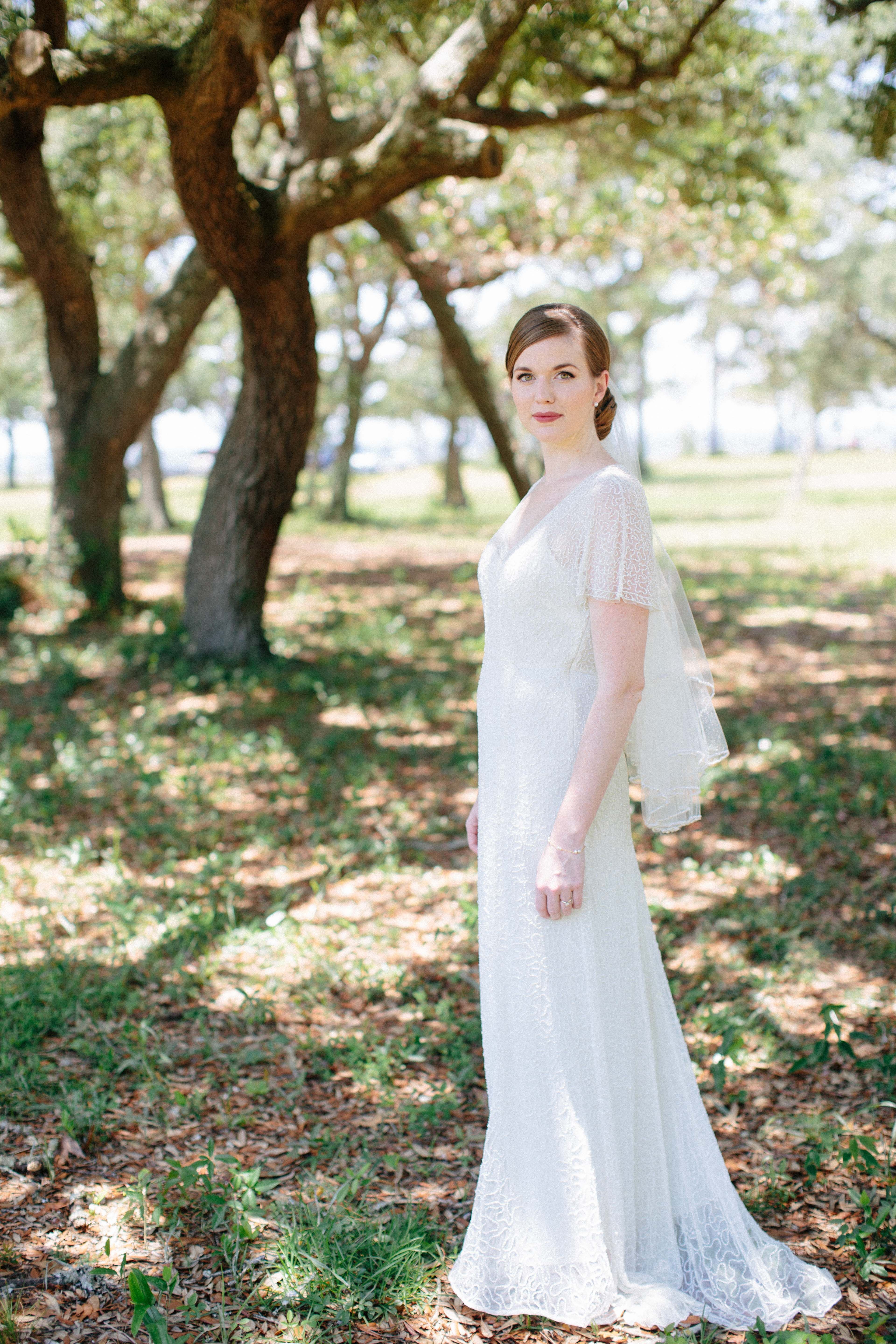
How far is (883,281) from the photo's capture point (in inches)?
950

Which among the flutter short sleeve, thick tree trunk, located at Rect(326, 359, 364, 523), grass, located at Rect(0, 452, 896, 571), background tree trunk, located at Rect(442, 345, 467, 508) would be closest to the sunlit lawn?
the flutter short sleeve

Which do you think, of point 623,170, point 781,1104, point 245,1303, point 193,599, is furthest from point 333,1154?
point 623,170

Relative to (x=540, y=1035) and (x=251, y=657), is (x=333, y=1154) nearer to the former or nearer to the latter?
(x=540, y=1035)

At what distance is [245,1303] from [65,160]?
1160 cm

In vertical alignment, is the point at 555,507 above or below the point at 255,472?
below

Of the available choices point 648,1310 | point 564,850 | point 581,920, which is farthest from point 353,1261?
point 564,850

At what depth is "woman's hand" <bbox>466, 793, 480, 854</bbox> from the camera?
2.72 m

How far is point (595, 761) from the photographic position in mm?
2312

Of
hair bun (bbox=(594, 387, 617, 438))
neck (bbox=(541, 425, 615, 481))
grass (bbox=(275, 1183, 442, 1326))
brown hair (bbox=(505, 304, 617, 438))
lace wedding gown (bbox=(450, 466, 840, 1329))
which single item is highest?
brown hair (bbox=(505, 304, 617, 438))

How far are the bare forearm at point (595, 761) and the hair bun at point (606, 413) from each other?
0.76 m

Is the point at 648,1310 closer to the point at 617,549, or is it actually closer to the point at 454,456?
the point at 617,549

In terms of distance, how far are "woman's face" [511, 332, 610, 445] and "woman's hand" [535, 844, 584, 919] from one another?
39.5 inches

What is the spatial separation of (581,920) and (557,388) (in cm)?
129

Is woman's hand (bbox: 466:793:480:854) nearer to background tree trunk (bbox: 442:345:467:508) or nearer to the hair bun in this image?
the hair bun
